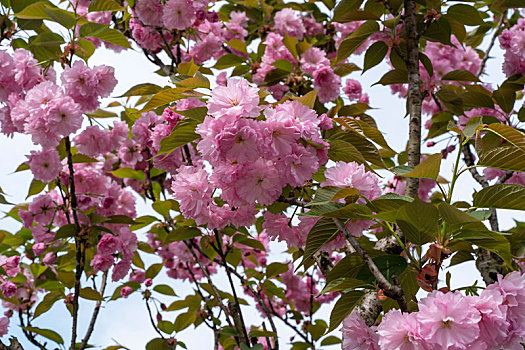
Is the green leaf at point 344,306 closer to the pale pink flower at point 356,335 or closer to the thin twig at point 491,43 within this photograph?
the pale pink flower at point 356,335

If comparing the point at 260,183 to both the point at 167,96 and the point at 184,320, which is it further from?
the point at 184,320

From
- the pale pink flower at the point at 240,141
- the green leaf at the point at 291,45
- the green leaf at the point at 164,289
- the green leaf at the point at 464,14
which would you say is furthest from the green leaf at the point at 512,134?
the green leaf at the point at 164,289

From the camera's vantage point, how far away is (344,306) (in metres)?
1.30

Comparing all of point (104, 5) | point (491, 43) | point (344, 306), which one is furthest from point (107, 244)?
point (491, 43)

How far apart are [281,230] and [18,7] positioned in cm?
183

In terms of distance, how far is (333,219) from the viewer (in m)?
1.28

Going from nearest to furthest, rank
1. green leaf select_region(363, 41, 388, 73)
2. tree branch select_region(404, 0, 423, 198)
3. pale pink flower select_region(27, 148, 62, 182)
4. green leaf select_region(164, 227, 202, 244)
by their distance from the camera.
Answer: tree branch select_region(404, 0, 423, 198) → green leaf select_region(164, 227, 202, 244) → green leaf select_region(363, 41, 388, 73) → pale pink flower select_region(27, 148, 62, 182)

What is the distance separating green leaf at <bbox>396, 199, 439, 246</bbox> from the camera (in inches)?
42.3

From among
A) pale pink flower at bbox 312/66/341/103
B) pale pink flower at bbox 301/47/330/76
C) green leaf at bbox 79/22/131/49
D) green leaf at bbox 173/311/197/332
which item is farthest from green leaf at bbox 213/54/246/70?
green leaf at bbox 173/311/197/332

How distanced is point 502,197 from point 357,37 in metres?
1.23

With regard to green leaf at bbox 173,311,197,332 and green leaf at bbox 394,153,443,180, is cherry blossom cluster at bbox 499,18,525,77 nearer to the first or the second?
green leaf at bbox 394,153,443,180

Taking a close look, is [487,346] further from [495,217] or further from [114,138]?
[114,138]

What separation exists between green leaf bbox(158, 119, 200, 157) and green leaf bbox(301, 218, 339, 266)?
0.43 meters

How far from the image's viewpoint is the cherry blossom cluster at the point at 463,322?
1.00m
